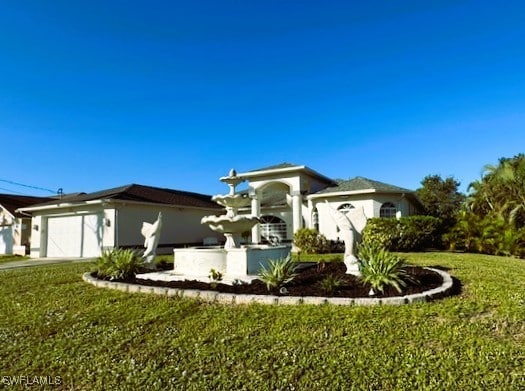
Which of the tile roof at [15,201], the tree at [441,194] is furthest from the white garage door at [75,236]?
the tree at [441,194]

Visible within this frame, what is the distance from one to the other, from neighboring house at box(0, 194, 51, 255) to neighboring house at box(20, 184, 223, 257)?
2.91 m

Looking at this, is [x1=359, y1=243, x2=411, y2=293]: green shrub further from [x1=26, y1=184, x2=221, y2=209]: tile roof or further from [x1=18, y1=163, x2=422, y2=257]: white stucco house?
[x1=26, y1=184, x2=221, y2=209]: tile roof

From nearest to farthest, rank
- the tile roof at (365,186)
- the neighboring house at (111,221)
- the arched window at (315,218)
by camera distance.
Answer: the tile roof at (365,186), the neighboring house at (111,221), the arched window at (315,218)

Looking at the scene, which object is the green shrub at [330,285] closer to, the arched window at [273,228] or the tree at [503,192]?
the tree at [503,192]

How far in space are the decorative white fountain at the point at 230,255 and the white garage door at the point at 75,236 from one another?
1208cm

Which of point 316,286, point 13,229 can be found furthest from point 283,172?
point 13,229

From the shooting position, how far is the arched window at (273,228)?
75.9ft

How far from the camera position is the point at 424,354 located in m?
4.48

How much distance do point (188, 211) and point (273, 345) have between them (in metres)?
19.9

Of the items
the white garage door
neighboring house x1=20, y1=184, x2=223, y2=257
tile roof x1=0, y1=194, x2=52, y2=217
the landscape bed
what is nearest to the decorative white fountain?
the landscape bed

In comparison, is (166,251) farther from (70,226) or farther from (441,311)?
(441,311)

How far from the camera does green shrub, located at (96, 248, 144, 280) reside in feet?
31.1

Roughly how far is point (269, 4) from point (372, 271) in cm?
1050

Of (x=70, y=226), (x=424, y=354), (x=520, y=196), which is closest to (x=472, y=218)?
(x=520, y=196)
